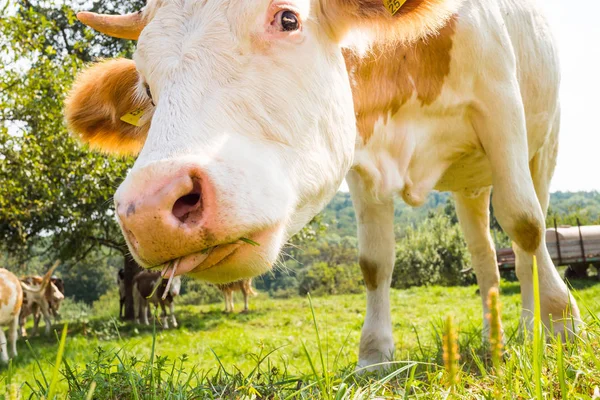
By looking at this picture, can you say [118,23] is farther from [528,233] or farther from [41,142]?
A: [41,142]

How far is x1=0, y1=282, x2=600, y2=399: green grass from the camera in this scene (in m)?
1.78

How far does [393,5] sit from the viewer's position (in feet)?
8.21

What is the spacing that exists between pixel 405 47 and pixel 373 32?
1.98 feet

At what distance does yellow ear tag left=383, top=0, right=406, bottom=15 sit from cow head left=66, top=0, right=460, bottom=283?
0.05 m

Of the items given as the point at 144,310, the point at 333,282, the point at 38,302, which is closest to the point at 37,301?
the point at 38,302

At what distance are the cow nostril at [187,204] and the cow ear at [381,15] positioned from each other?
1.24m

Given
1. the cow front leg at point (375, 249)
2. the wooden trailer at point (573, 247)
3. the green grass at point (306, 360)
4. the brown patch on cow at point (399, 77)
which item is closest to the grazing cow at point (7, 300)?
the green grass at point (306, 360)

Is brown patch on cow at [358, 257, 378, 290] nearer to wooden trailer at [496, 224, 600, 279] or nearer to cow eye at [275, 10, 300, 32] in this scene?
cow eye at [275, 10, 300, 32]

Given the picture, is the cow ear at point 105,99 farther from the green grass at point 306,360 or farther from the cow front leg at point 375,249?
the cow front leg at point 375,249

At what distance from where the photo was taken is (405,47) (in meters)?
3.20

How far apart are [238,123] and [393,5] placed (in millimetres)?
998

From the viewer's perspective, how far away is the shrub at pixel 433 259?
3078 centimetres

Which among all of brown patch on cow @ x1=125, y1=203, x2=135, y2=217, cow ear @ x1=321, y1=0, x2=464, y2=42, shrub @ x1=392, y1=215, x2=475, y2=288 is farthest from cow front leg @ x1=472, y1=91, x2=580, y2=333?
shrub @ x1=392, y1=215, x2=475, y2=288

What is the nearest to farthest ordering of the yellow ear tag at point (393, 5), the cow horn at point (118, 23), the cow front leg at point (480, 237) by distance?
the yellow ear tag at point (393, 5)
the cow horn at point (118, 23)
the cow front leg at point (480, 237)
